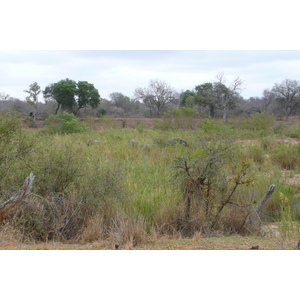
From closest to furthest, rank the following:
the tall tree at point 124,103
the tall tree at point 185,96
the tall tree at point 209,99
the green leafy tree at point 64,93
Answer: the green leafy tree at point 64,93 < the tall tree at point 209,99 < the tall tree at point 185,96 < the tall tree at point 124,103

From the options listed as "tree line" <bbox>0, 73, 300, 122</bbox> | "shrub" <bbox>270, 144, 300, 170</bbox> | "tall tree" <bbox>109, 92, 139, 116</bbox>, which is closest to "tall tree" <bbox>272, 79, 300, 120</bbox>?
"tree line" <bbox>0, 73, 300, 122</bbox>

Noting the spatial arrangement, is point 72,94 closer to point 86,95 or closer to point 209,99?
point 86,95

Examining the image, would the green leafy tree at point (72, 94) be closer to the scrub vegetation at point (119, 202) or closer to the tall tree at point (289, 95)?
the tall tree at point (289, 95)

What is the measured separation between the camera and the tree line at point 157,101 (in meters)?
38.5

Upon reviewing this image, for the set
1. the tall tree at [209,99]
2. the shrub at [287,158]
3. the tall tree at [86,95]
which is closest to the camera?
the shrub at [287,158]

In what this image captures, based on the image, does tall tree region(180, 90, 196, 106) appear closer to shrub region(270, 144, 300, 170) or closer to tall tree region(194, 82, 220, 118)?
tall tree region(194, 82, 220, 118)

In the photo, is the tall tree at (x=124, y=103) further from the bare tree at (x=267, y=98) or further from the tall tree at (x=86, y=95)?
the bare tree at (x=267, y=98)

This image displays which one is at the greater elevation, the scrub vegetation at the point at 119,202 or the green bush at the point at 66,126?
the scrub vegetation at the point at 119,202

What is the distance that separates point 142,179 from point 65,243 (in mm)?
4102

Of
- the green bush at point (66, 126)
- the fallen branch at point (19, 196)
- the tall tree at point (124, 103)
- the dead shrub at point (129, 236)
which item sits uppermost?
the fallen branch at point (19, 196)

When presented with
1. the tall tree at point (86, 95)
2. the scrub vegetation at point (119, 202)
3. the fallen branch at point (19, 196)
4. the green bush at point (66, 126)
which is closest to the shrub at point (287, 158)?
the scrub vegetation at point (119, 202)

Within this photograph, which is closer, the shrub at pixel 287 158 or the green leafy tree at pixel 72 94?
the shrub at pixel 287 158

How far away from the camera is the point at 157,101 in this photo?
46031 mm

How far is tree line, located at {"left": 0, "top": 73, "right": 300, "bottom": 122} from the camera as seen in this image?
38531 mm
